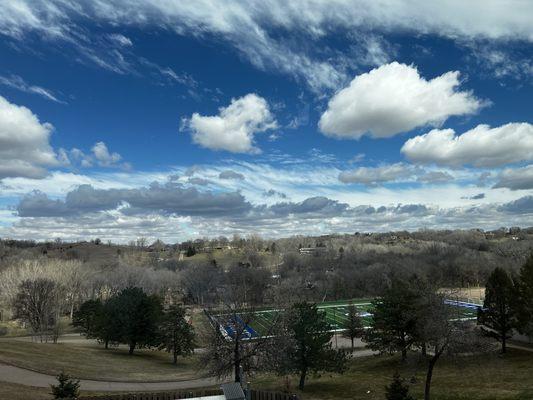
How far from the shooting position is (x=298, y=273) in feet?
504

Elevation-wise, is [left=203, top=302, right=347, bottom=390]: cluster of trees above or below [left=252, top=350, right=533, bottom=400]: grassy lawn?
above

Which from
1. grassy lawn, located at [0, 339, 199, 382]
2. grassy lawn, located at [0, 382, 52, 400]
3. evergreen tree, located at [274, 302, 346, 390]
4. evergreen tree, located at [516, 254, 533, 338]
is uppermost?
evergreen tree, located at [516, 254, 533, 338]

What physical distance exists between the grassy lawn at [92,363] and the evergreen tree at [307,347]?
693cm

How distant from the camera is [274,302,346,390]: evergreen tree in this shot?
30.9 meters

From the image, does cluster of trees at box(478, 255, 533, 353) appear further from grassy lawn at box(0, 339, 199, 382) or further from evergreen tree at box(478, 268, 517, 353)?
grassy lawn at box(0, 339, 199, 382)

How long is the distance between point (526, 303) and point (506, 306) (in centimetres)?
204

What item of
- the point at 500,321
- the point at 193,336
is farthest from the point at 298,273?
the point at 500,321

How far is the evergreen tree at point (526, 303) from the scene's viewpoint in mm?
37000

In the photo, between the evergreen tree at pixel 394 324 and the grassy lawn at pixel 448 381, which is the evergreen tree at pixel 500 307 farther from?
the evergreen tree at pixel 394 324

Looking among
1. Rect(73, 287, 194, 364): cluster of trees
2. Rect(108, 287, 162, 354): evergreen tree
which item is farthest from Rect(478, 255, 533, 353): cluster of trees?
Rect(108, 287, 162, 354): evergreen tree

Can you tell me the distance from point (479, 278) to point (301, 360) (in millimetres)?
108058

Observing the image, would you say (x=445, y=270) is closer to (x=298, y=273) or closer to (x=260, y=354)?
(x=298, y=273)

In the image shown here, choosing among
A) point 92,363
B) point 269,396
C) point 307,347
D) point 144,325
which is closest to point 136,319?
point 144,325

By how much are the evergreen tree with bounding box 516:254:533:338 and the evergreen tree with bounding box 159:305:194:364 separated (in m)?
33.1
